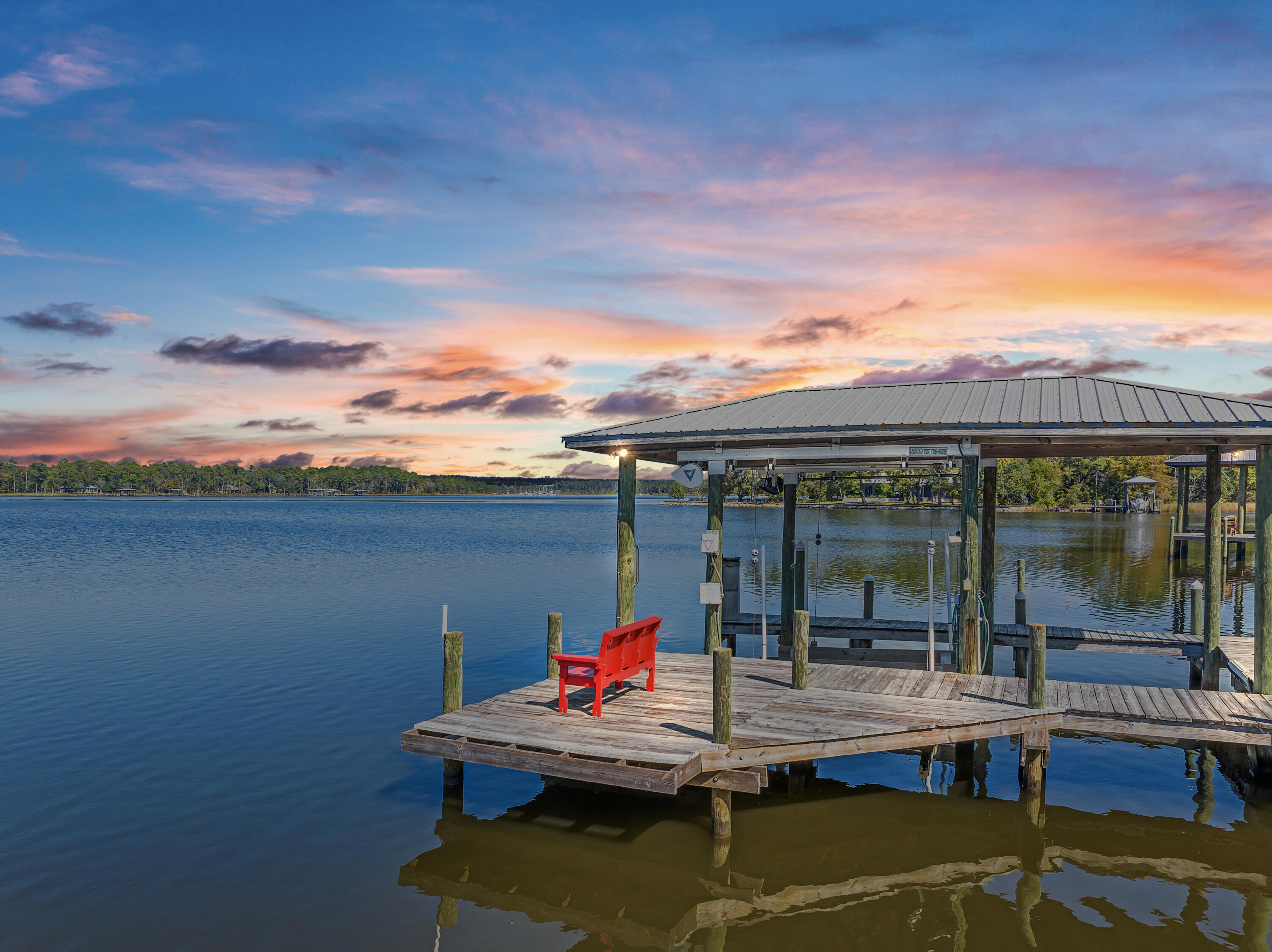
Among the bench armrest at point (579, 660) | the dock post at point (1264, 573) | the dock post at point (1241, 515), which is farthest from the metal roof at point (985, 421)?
the dock post at point (1241, 515)

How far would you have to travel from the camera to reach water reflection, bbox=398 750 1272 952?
27.2 ft

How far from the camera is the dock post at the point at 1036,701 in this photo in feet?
35.2

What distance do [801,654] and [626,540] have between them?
3442mm

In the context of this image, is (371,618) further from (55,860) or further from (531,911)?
(531,911)

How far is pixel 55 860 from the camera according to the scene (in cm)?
944

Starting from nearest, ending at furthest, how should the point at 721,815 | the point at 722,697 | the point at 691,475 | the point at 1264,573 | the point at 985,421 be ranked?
the point at 722,697 → the point at 721,815 → the point at 1264,573 → the point at 985,421 → the point at 691,475

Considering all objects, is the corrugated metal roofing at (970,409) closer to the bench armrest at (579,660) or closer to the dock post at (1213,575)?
the dock post at (1213,575)

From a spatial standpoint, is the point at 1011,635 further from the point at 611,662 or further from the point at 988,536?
the point at 611,662

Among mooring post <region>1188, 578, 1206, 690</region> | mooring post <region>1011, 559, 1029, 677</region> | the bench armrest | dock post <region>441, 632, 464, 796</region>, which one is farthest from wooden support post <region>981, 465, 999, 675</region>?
dock post <region>441, 632, 464, 796</region>

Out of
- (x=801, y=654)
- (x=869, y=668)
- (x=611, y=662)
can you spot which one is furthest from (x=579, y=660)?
(x=869, y=668)

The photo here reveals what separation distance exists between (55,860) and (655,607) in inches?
817

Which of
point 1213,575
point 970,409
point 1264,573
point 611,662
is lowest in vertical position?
point 611,662

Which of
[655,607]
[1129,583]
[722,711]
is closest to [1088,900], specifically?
[722,711]

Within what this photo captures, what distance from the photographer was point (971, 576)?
12.4 meters
